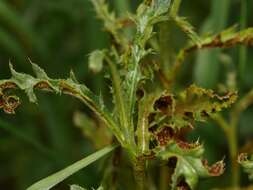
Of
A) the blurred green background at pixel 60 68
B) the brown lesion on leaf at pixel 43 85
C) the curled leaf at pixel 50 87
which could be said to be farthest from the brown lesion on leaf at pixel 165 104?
the blurred green background at pixel 60 68

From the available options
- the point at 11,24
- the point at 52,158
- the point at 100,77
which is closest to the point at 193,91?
the point at 52,158

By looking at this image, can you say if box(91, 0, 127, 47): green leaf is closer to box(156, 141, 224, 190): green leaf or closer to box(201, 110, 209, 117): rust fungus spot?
box(201, 110, 209, 117): rust fungus spot

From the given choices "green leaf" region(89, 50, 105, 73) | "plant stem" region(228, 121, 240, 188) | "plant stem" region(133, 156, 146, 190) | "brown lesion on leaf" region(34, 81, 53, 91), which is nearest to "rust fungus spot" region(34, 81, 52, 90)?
"brown lesion on leaf" region(34, 81, 53, 91)

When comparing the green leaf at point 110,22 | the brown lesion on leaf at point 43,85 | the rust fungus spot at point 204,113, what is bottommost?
the rust fungus spot at point 204,113

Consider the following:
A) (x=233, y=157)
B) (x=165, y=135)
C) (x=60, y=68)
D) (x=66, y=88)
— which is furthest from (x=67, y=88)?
(x=60, y=68)

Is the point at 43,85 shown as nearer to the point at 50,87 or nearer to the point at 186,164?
the point at 50,87

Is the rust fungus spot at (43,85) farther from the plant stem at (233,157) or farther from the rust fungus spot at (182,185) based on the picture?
the plant stem at (233,157)
